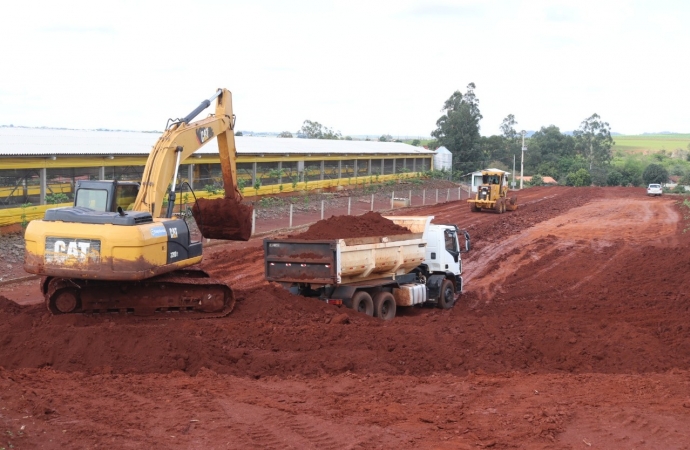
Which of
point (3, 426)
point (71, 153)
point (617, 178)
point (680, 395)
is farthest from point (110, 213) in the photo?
point (617, 178)

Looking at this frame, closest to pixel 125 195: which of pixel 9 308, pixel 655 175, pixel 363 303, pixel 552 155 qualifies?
pixel 9 308

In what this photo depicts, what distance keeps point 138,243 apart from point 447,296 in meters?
8.81

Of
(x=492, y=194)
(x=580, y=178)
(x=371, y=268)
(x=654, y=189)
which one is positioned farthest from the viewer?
(x=580, y=178)

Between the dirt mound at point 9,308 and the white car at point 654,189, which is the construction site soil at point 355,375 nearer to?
the dirt mound at point 9,308

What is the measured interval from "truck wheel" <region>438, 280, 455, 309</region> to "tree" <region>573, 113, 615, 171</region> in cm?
10155

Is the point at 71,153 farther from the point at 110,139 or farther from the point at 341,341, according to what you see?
the point at 341,341

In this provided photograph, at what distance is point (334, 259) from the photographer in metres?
15.2

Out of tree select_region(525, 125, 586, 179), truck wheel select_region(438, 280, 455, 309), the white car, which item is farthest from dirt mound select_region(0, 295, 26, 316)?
tree select_region(525, 125, 586, 179)

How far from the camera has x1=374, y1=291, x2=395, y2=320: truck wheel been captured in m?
16.4

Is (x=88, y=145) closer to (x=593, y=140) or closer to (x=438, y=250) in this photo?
(x=438, y=250)

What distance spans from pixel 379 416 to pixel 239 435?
71.6 inches

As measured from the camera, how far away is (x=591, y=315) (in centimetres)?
1750

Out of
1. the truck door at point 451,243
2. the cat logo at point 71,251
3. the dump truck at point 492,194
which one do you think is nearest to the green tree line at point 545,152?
the dump truck at point 492,194

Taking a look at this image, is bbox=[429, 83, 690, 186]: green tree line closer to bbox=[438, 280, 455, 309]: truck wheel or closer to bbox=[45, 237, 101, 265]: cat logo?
bbox=[438, 280, 455, 309]: truck wheel
